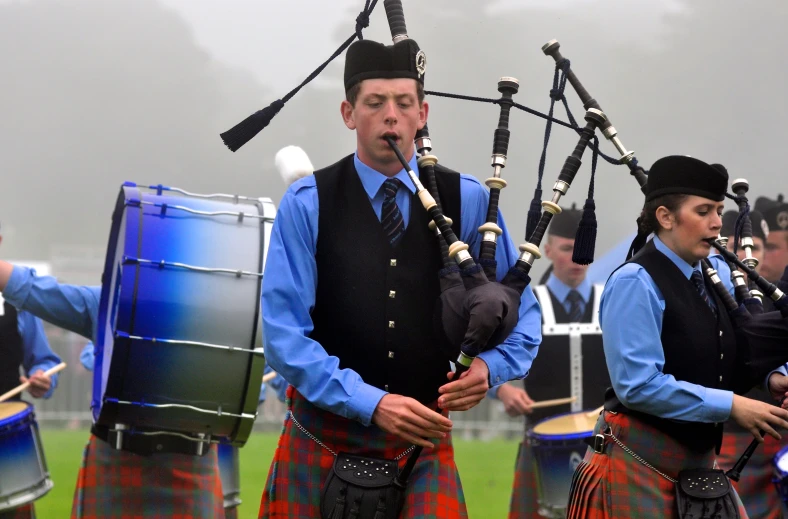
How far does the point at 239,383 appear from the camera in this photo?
387cm

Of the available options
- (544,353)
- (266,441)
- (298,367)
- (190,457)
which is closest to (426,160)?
(298,367)

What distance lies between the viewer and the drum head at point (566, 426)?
5.34m

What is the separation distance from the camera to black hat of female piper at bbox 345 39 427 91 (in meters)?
2.80

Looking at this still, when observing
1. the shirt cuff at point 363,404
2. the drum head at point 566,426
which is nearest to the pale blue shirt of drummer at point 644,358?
the shirt cuff at point 363,404

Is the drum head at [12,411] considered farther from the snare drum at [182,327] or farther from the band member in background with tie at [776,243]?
the band member in background with tie at [776,243]

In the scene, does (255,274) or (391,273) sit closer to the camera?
(391,273)

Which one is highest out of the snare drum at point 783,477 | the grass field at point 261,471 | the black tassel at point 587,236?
the black tassel at point 587,236

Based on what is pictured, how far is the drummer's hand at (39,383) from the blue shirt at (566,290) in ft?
8.49

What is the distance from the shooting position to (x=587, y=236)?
3.32 metres

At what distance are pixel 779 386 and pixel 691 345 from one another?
0.37 m

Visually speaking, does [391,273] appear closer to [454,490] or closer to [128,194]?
[454,490]

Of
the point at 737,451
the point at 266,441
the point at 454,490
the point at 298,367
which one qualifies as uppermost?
the point at 298,367

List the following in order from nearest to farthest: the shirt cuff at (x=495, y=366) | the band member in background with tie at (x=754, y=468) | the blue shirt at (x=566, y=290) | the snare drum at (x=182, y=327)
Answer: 1. the shirt cuff at (x=495, y=366)
2. the snare drum at (x=182, y=327)
3. the band member in background with tie at (x=754, y=468)
4. the blue shirt at (x=566, y=290)

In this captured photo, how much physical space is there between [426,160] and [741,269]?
3.75 ft
